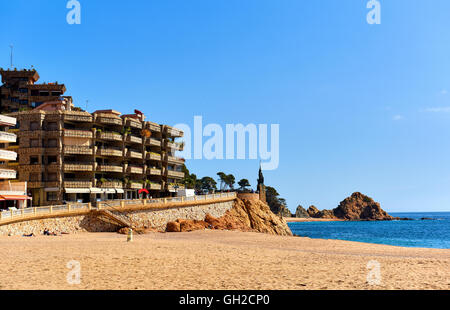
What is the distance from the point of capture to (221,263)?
23.9 meters

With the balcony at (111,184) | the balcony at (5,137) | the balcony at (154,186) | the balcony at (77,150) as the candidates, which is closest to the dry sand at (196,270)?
the balcony at (5,137)

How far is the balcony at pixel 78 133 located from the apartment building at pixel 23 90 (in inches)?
1524

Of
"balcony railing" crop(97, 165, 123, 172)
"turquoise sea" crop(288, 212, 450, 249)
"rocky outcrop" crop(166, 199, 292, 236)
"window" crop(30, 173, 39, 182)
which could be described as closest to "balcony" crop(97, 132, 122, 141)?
"balcony railing" crop(97, 165, 123, 172)

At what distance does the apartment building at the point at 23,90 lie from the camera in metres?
95.6

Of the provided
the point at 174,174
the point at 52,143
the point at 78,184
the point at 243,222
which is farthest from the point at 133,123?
the point at 243,222

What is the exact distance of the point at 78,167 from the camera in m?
61.3

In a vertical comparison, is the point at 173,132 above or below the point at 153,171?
above

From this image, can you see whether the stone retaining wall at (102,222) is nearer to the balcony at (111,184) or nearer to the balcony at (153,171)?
the balcony at (111,184)

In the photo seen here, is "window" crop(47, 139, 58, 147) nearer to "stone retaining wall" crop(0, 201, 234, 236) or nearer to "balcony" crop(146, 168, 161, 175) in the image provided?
"balcony" crop(146, 168, 161, 175)

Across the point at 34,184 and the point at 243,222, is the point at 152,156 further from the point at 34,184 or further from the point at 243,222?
the point at 34,184

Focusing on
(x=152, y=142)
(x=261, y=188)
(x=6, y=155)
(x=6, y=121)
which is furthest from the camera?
(x=261, y=188)

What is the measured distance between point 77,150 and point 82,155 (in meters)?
2.48
